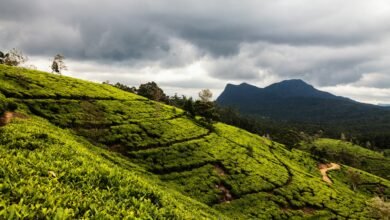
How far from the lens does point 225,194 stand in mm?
63469

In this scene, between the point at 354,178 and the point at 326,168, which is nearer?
the point at 354,178

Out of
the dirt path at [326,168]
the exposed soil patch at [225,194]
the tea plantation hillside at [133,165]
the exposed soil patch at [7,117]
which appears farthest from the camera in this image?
the dirt path at [326,168]

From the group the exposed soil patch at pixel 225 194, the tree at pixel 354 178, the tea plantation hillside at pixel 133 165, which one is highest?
the tea plantation hillside at pixel 133 165

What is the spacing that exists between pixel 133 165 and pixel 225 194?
1810 cm

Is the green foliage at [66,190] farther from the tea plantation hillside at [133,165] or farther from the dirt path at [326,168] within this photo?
the dirt path at [326,168]

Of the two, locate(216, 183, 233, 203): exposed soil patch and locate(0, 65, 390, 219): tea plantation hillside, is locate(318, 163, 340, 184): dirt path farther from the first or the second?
locate(216, 183, 233, 203): exposed soil patch

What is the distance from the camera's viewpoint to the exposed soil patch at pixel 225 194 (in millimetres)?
62053

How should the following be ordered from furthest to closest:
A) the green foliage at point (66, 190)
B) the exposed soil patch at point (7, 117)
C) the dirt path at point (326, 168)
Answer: the dirt path at point (326, 168) < the exposed soil patch at point (7, 117) < the green foliage at point (66, 190)

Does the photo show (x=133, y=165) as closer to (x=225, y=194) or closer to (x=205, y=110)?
(x=225, y=194)

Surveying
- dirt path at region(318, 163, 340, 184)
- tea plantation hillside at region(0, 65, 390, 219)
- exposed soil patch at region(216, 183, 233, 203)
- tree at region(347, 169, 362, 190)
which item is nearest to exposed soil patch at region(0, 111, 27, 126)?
tea plantation hillside at region(0, 65, 390, 219)

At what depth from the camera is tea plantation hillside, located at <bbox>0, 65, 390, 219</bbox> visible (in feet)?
58.4

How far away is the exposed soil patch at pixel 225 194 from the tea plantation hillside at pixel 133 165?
24 centimetres

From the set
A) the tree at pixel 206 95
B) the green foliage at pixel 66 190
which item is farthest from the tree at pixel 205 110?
the green foliage at pixel 66 190

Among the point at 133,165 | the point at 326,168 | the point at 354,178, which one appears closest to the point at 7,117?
the point at 133,165
